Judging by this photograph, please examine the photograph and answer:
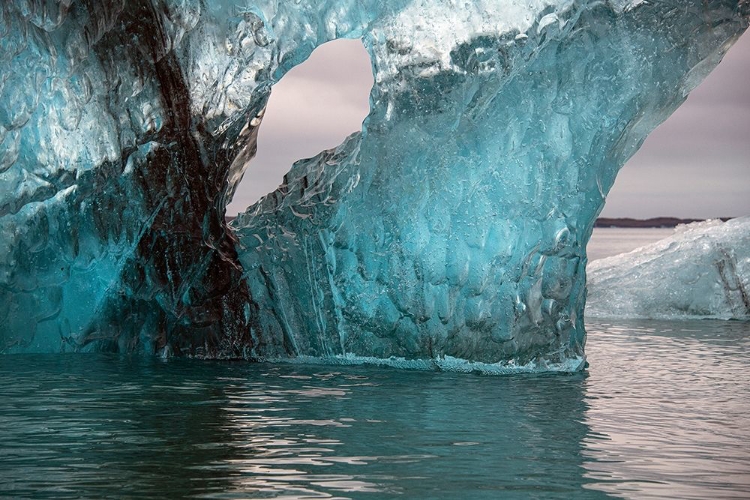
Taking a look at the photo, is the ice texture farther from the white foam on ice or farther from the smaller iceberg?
the smaller iceberg

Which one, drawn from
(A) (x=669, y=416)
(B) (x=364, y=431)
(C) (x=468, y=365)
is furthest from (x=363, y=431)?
(C) (x=468, y=365)

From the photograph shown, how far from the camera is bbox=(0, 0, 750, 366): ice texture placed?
7586mm

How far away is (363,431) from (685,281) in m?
8.14

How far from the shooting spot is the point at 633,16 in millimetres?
7535

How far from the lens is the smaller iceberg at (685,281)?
490 inches

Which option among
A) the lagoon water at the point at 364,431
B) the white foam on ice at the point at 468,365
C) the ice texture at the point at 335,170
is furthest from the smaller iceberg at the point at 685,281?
the white foam on ice at the point at 468,365

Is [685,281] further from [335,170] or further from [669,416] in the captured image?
[669,416]

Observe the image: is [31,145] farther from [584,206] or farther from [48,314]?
[584,206]

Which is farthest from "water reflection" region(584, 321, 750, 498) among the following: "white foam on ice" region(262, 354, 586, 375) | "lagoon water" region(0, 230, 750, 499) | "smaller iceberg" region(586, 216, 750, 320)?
"smaller iceberg" region(586, 216, 750, 320)

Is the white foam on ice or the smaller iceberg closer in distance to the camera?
the white foam on ice

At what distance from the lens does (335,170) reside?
8258 mm

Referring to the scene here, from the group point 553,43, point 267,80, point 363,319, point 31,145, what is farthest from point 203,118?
point 553,43

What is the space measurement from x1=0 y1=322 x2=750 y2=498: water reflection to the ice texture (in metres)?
0.44

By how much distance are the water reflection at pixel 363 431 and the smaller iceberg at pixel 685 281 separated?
4332mm
